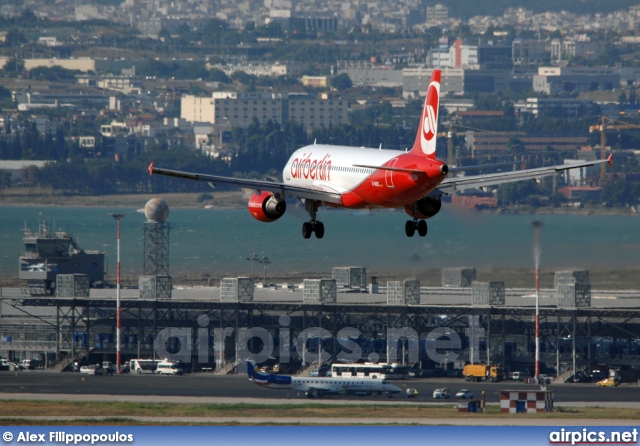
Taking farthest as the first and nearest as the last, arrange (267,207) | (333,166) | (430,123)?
(267,207)
(333,166)
(430,123)

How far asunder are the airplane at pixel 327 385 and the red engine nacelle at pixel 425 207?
52099 millimetres

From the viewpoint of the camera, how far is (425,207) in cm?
9719

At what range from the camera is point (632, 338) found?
177125 millimetres

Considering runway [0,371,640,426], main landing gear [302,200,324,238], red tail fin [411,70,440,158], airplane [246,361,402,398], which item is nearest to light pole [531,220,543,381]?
runway [0,371,640,426]

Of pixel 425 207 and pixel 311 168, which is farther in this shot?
pixel 311 168

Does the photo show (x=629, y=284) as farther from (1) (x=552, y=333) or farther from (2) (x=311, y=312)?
(2) (x=311, y=312)

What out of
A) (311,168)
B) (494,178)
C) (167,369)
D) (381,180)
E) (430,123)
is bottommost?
(167,369)

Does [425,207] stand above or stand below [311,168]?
below

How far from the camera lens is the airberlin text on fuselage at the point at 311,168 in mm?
102125

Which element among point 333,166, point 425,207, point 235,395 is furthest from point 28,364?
point 425,207

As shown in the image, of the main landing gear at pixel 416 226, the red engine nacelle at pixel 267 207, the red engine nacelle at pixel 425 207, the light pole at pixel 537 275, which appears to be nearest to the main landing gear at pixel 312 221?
the red engine nacelle at pixel 267 207

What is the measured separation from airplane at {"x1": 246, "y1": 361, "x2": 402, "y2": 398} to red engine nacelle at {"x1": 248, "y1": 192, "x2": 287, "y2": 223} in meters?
47.7

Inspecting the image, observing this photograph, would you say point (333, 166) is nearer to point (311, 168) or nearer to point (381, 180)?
point (311, 168)

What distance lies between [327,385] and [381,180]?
189 ft
